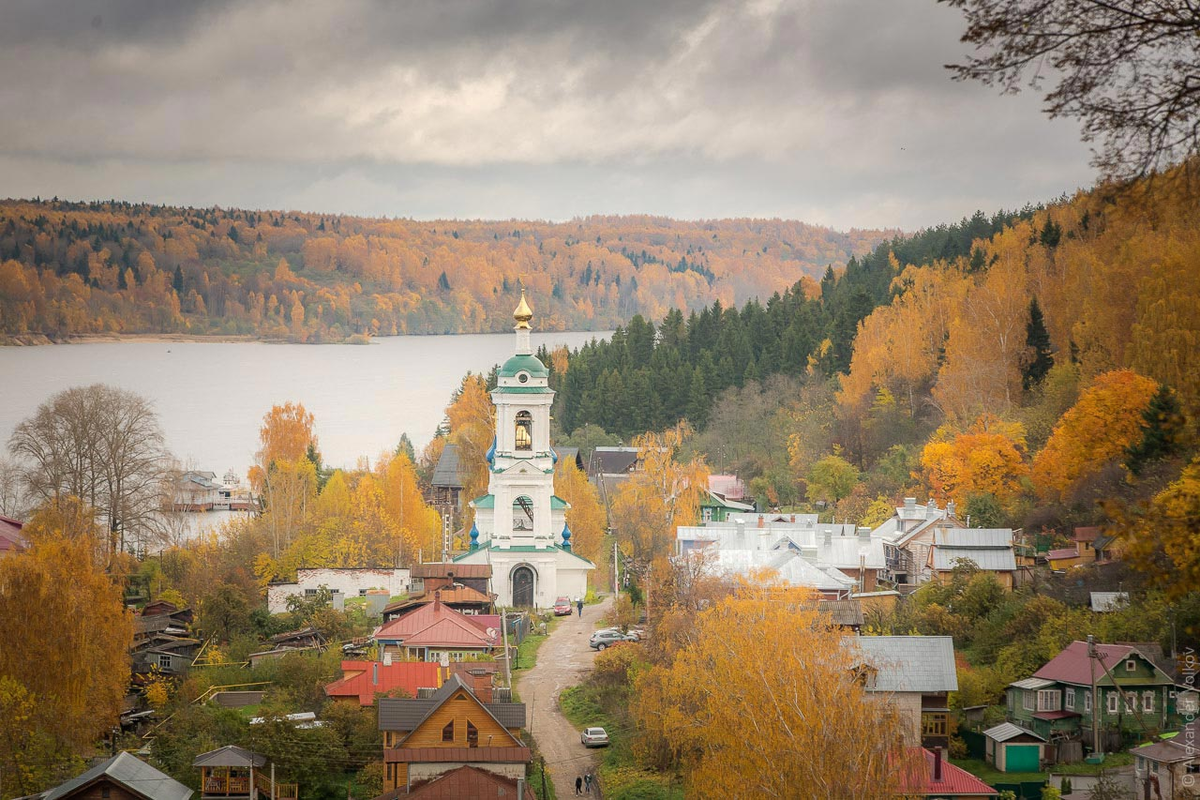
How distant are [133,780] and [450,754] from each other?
5.86 meters

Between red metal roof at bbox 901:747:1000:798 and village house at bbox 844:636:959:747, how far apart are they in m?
2.45

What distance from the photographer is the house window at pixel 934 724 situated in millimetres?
27141

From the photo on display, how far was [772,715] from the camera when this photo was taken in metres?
20.9

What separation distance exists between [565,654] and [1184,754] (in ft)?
62.4

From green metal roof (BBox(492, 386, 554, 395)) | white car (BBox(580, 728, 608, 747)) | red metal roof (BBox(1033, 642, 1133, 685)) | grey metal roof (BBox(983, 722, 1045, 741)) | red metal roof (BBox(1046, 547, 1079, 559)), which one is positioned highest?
green metal roof (BBox(492, 386, 554, 395))

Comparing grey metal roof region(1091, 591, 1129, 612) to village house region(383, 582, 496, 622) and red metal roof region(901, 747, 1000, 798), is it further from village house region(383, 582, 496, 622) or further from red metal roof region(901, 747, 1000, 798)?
village house region(383, 582, 496, 622)

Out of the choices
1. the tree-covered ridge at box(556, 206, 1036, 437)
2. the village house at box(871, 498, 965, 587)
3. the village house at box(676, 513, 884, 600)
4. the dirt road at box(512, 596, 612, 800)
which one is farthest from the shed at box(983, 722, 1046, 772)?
the tree-covered ridge at box(556, 206, 1036, 437)

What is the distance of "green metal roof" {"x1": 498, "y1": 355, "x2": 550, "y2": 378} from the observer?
46.8 meters

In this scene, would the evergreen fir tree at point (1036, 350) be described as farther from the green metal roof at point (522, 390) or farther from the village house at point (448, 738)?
the village house at point (448, 738)

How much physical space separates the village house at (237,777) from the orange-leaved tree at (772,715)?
770 centimetres

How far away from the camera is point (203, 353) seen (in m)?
143

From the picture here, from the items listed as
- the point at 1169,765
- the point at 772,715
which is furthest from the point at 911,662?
the point at 772,715

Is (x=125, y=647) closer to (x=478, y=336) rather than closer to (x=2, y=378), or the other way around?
(x=2, y=378)

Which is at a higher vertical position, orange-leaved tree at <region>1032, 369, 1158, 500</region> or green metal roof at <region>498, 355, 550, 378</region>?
green metal roof at <region>498, 355, 550, 378</region>
